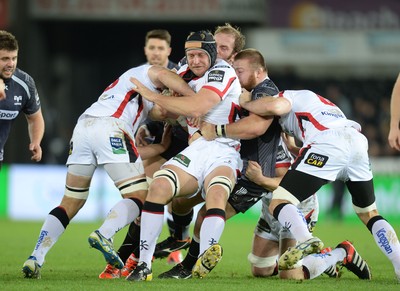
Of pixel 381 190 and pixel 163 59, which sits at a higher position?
pixel 163 59

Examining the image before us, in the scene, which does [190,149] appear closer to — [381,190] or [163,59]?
[163,59]

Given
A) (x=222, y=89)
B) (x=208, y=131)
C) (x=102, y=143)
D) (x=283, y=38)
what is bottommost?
(x=283, y=38)

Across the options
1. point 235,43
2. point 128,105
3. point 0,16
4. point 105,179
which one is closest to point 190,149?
point 128,105

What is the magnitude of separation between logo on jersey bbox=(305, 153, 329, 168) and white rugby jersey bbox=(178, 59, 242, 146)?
78 cm

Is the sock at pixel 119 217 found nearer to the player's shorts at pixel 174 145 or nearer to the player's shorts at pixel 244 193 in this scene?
the player's shorts at pixel 244 193

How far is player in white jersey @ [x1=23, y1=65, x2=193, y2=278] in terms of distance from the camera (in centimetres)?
820

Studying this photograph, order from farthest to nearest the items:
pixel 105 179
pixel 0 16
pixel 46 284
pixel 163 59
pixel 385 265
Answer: pixel 0 16 → pixel 105 179 → pixel 163 59 → pixel 385 265 → pixel 46 284

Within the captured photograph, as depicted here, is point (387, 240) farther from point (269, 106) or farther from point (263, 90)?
point (263, 90)

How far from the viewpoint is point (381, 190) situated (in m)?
18.4

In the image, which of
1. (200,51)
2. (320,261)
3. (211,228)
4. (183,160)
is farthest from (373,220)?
(200,51)

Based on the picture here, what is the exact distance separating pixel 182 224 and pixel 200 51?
81.8 inches

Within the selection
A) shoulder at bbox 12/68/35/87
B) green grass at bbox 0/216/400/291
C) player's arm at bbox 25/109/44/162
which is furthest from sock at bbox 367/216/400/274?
shoulder at bbox 12/68/35/87

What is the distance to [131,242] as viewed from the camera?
895cm

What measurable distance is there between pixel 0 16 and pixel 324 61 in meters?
7.58
